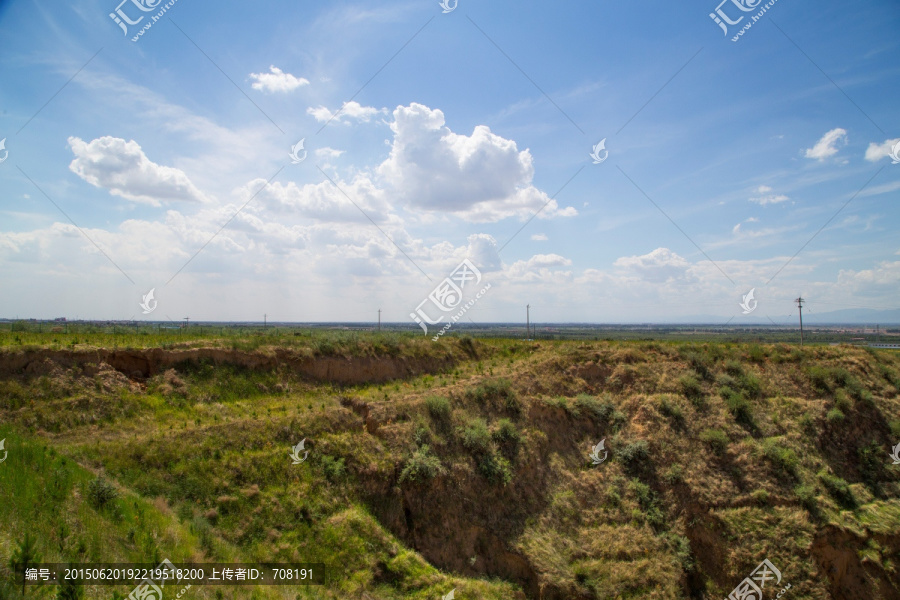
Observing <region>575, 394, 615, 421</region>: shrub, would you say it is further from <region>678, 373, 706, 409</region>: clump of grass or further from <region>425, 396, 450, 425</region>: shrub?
<region>425, 396, 450, 425</region>: shrub

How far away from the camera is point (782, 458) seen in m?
20.3

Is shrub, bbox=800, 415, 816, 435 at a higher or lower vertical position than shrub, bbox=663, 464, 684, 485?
higher

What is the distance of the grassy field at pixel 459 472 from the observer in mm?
13547

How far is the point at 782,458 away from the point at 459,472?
48.6 feet

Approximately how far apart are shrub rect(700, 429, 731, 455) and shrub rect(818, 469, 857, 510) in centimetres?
408

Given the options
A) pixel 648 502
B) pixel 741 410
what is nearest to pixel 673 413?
pixel 741 410

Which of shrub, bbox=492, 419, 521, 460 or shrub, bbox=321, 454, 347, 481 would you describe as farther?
shrub, bbox=492, 419, 521, 460

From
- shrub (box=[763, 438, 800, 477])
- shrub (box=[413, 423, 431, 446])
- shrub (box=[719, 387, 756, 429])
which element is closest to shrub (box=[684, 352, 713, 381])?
shrub (box=[719, 387, 756, 429])

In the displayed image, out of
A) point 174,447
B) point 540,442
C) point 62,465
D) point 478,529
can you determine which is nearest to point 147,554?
point 62,465

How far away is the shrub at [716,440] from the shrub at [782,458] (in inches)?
62.4

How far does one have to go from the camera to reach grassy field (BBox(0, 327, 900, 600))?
13547mm

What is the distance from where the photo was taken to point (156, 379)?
20156 millimetres

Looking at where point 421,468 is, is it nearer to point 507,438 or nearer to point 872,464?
point 507,438

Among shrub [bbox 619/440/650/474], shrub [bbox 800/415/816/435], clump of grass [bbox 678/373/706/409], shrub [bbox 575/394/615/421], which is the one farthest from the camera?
clump of grass [bbox 678/373/706/409]
